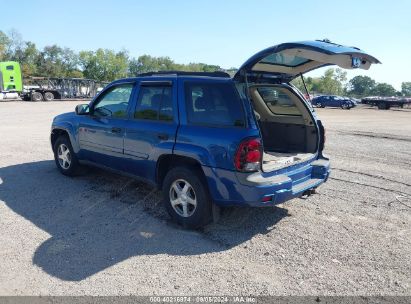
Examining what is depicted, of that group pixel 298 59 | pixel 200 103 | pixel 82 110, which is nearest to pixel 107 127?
pixel 82 110

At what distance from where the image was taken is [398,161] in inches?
334

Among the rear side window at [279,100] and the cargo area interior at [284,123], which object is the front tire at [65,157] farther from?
the rear side window at [279,100]

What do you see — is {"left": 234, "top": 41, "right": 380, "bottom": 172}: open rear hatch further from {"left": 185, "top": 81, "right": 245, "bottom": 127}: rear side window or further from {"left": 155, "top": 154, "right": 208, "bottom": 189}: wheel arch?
{"left": 155, "top": 154, "right": 208, "bottom": 189}: wheel arch

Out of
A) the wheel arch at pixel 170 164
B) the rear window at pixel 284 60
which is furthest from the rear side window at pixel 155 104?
the rear window at pixel 284 60

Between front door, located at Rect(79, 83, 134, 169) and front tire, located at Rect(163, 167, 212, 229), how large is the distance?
3.75ft

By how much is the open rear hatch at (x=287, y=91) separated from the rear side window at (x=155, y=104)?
1.00 m

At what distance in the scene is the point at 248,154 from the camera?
12.5 feet

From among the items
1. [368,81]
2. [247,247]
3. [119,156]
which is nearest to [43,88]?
[119,156]

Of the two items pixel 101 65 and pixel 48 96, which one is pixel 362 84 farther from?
pixel 48 96

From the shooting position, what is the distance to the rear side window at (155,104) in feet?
14.9

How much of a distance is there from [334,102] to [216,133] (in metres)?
42.1

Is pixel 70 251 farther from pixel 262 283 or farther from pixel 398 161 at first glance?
pixel 398 161

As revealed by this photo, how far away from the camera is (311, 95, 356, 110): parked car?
41344 millimetres

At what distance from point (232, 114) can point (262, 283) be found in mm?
1747
